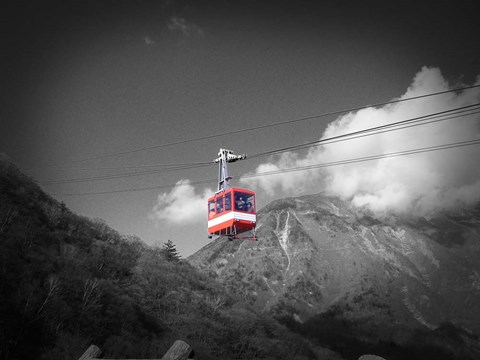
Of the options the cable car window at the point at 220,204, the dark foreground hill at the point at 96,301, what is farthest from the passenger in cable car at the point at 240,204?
the dark foreground hill at the point at 96,301

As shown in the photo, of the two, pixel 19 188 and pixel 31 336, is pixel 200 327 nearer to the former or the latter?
pixel 31 336

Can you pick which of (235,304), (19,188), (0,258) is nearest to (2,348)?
(0,258)

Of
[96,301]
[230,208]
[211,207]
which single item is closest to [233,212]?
[230,208]

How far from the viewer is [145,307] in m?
20.2

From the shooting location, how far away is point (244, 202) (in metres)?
20.1

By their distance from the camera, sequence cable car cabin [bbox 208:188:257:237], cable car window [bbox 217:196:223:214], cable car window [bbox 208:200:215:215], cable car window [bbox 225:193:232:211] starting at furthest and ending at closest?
cable car window [bbox 208:200:215:215] < cable car window [bbox 217:196:223:214] < cable car window [bbox 225:193:232:211] < cable car cabin [bbox 208:188:257:237]

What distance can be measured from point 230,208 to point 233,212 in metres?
0.34

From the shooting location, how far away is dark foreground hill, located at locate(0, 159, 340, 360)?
11836 mm

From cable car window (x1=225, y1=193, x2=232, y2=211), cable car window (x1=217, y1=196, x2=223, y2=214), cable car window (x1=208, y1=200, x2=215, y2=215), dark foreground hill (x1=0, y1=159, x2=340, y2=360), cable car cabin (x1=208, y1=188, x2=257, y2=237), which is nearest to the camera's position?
dark foreground hill (x1=0, y1=159, x2=340, y2=360)

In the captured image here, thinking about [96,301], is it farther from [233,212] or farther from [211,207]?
[211,207]

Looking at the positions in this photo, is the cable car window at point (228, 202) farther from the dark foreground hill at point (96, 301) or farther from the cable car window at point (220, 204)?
the dark foreground hill at point (96, 301)

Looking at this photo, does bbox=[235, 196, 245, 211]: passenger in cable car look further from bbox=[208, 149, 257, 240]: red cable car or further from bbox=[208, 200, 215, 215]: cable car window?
bbox=[208, 200, 215, 215]: cable car window

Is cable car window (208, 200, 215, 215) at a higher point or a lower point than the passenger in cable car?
higher

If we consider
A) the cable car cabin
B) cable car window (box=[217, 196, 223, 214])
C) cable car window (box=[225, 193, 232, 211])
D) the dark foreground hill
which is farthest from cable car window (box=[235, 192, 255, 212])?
the dark foreground hill
